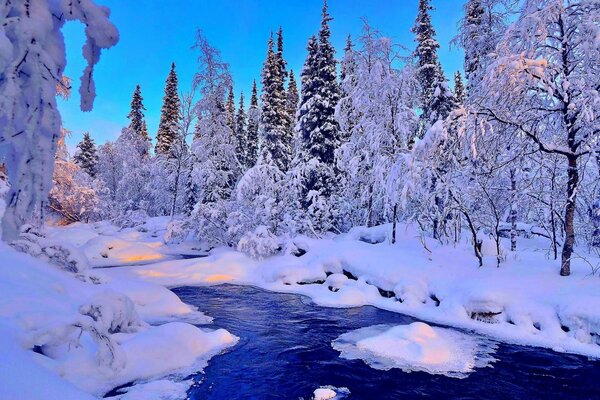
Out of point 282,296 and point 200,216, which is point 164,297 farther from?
point 200,216

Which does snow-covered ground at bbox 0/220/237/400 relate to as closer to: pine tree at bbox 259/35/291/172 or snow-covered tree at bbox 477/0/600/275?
snow-covered tree at bbox 477/0/600/275

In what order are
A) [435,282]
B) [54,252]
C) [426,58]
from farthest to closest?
[426,58] → [435,282] → [54,252]

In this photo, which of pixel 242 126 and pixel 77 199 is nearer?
pixel 77 199

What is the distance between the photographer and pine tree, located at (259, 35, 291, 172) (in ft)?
89.0

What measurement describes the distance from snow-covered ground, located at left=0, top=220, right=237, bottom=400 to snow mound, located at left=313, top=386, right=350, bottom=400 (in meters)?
2.05

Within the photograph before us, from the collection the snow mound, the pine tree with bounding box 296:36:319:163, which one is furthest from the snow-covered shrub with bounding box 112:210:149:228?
the snow mound

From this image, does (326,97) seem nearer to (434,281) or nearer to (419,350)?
(434,281)

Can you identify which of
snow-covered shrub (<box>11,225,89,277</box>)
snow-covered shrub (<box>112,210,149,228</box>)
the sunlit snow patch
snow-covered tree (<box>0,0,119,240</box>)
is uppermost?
snow-covered tree (<box>0,0,119,240</box>)

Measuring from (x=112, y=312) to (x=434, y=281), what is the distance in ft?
29.7

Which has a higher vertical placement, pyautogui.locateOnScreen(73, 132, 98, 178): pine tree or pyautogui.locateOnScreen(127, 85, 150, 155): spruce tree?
pyautogui.locateOnScreen(127, 85, 150, 155): spruce tree

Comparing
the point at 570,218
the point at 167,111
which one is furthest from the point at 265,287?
the point at 167,111

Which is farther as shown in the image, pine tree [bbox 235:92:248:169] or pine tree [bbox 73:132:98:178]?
pine tree [bbox 73:132:98:178]

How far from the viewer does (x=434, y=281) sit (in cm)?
1152

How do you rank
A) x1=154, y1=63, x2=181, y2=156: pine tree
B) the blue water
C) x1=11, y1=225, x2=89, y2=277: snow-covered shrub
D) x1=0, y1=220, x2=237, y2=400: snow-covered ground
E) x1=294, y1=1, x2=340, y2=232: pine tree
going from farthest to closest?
x1=154, y1=63, x2=181, y2=156: pine tree, x1=294, y1=1, x2=340, y2=232: pine tree, x1=11, y1=225, x2=89, y2=277: snow-covered shrub, the blue water, x1=0, y1=220, x2=237, y2=400: snow-covered ground
